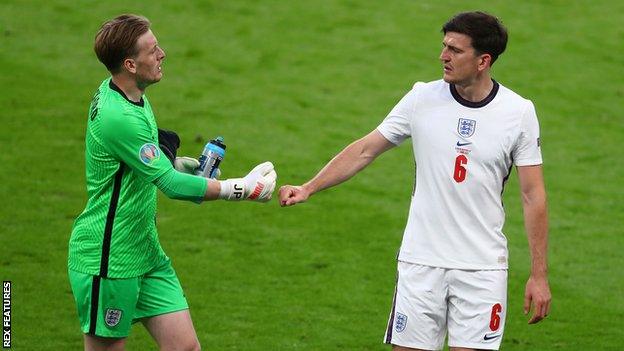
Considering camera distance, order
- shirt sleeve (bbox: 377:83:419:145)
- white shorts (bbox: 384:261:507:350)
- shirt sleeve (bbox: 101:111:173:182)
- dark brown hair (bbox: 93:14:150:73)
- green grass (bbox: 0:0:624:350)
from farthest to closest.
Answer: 1. green grass (bbox: 0:0:624:350)
2. shirt sleeve (bbox: 377:83:419:145)
3. white shorts (bbox: 384:261:507:350)
4. dark brown hair (bbox: 93:14:150:73)
5. shirt sleeve (bbox: 101:111:173:182)

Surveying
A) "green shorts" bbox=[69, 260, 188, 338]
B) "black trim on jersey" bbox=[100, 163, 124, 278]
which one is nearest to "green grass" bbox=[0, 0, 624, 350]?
"green shorts" bbox=[69, 260, 188, 338]

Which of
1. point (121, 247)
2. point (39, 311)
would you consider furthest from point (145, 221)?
point (39, 311)

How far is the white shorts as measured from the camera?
23.7ft

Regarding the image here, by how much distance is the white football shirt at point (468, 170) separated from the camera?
7.20 metres

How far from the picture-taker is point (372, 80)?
18703 millimetres

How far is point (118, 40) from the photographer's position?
7109 millimetres

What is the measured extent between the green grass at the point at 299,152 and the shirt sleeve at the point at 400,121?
3363mm

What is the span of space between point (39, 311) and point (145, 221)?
3923mm

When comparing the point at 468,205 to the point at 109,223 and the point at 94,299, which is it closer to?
the point at 109,223

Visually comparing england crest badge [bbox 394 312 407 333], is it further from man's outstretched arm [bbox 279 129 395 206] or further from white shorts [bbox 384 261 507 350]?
man's outstretched arm [bbox 279 129 395 206]

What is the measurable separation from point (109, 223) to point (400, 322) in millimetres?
1784

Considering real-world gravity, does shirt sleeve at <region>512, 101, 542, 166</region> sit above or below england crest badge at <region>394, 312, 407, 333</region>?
above

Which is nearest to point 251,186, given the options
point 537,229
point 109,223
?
point 109,223

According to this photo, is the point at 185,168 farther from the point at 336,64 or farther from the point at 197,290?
the point at 336,64
